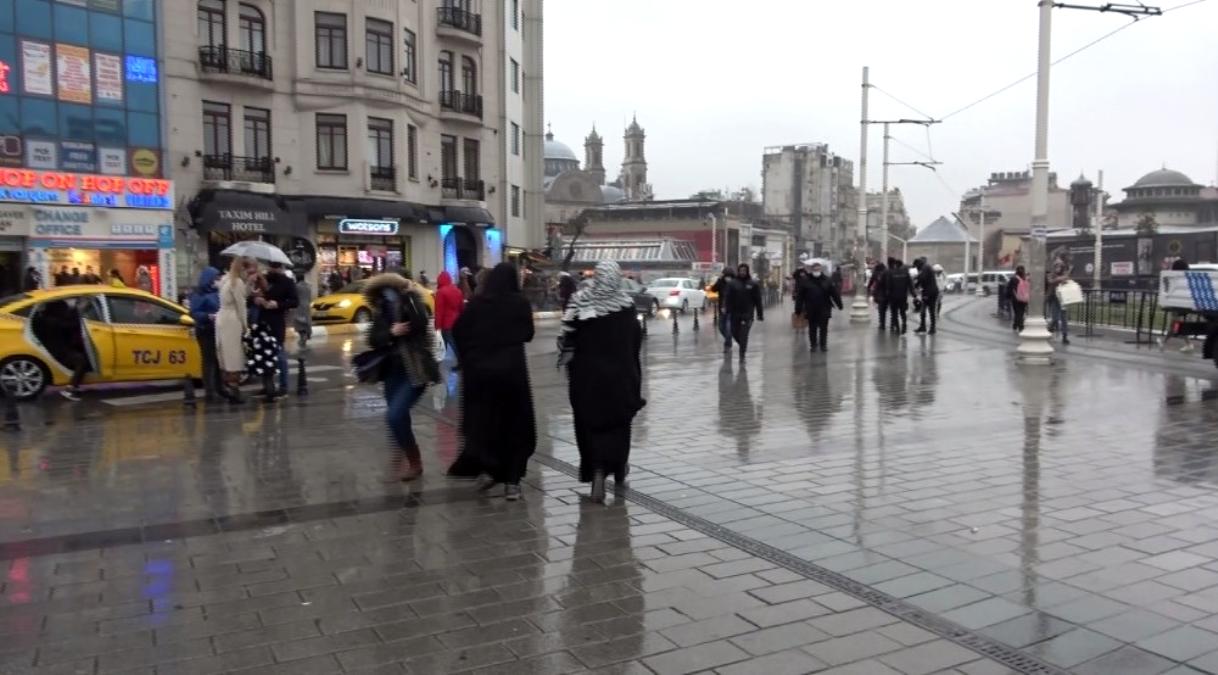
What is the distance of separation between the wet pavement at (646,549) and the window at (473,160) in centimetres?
2822

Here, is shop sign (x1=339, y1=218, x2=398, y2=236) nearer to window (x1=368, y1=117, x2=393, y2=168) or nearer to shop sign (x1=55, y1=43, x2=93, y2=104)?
window (x1=368, y1=117, x2=393, y2=168)

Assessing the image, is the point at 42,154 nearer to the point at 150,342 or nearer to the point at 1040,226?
the point at 150,342

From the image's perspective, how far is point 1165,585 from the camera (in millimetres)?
4875

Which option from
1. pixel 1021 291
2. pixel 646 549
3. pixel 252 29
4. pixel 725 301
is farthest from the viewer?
pixel 252 29

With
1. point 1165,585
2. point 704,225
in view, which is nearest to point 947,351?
point 1165,585

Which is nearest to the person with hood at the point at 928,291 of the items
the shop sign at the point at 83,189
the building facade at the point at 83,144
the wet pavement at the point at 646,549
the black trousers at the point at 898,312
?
the black trousers at the point at 898,312

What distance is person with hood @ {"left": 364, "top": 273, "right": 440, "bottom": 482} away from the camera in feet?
24.1

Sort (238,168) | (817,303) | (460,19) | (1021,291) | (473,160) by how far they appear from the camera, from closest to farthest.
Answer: (817,303) < (1021,291) < (238,168) < (460,19) < (473,160)

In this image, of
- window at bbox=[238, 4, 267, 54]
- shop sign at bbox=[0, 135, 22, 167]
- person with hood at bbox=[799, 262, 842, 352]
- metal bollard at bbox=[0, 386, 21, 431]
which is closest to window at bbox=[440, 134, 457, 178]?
window at bbox=[238, 4, 267, 54]

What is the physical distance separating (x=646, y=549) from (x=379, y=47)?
3020 centimetres

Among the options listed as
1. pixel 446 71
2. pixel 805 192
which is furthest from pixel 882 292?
pixel 805 192

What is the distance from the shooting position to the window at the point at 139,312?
12.5 metres

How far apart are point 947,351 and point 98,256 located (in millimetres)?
22422

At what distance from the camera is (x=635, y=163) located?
135500 mm
